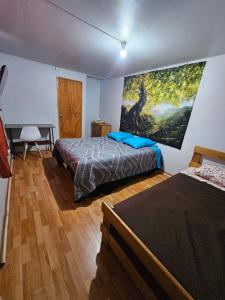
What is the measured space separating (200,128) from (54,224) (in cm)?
274

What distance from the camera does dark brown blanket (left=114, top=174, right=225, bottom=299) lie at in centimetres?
72

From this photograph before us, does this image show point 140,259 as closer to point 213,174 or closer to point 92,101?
point 213,174

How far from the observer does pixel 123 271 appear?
1166mm

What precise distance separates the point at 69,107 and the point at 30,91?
107 centimetres

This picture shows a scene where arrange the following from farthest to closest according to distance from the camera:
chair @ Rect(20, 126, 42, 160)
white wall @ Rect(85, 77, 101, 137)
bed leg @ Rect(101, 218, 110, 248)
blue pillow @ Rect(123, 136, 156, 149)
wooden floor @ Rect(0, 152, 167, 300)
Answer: white wall @ Rect(85, 77, 101, 137) → chair @ Rect(20, 126, 42, 160) → blue pillow @ Rect(123, 136, 156, 149) → bed leg @ Rect(101, 218, 110, 248) → wooden floor @ Rect(0, 152, 167, 300)

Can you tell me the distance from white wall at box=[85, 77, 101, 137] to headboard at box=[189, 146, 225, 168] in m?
3.66

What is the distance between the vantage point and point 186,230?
996 millimetres

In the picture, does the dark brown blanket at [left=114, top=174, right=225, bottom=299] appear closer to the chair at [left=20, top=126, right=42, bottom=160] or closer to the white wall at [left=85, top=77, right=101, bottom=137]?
the chair at [left=20, top=126, right=42, bottom=160]

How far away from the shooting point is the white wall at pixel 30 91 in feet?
10.1

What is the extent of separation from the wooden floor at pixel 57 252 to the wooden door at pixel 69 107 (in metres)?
2.38

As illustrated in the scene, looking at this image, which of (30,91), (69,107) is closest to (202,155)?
(69,107)

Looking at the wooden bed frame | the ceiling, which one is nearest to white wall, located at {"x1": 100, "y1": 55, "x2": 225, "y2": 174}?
the ceiling

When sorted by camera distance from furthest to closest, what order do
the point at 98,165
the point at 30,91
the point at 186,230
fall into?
the point at 30,91 → the point at 98,165 → the point at 186,230

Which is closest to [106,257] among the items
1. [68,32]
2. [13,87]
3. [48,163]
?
[48,163]
